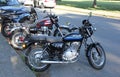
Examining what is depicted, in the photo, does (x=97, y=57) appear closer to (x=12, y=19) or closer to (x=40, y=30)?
(x=40, y=30)

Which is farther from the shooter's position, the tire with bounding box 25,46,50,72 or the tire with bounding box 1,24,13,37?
the tire with bounding box 1,24,13,37

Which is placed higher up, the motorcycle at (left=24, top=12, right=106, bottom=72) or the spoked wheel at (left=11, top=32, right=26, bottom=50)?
the motorcycle at (left=24, top=12, right=106, bottom=72)

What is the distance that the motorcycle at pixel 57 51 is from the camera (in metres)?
7.39

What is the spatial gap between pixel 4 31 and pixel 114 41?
13.5ft

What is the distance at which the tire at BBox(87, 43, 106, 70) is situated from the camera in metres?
7.66

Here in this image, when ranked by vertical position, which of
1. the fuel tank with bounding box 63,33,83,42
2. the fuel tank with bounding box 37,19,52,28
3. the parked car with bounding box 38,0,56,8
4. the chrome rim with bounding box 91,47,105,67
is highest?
the fuel tank with bounding box 63,33,83,42

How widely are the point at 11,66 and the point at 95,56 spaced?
83.5 inches

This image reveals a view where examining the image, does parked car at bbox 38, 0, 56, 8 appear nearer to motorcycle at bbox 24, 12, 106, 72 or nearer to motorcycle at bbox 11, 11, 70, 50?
motorcycle at bbox 11, 11, 70, 50

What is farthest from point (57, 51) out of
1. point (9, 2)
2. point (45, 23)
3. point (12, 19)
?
point (9, 2)

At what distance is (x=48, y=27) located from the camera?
1026 cm

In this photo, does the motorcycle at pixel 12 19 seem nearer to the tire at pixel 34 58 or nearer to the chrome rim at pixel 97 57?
the tire at pixel 34 58

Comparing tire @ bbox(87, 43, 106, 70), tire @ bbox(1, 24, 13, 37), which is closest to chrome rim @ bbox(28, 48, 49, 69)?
tire @ bbox(87, 43, 106, 70)

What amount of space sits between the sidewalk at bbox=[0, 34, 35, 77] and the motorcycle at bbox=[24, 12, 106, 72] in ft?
1.03

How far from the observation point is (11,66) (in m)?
7.02
